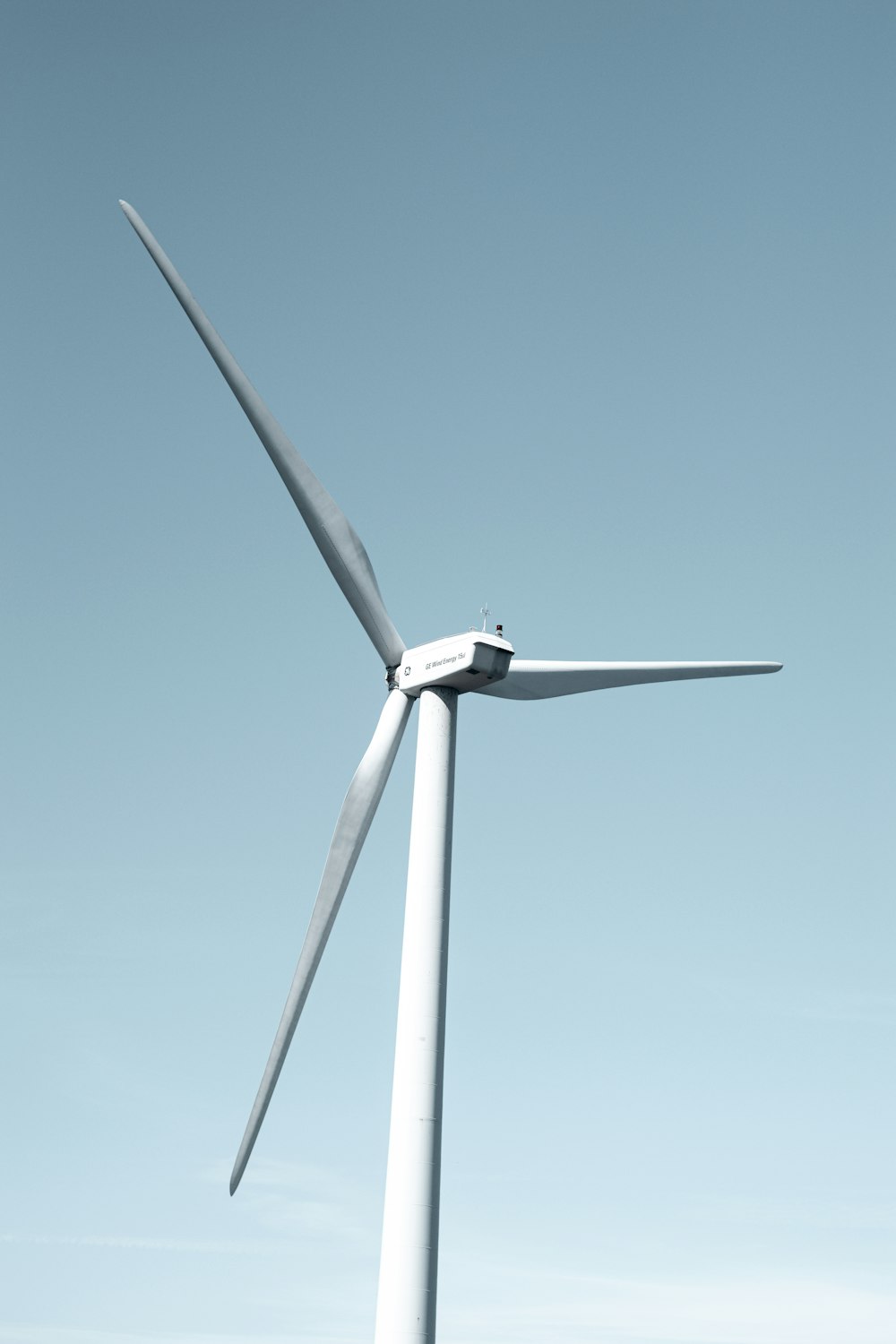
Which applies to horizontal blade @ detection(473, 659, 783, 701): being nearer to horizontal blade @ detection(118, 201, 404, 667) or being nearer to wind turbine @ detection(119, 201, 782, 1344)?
wind turbine @ detection(119, 201, 782, 1344)

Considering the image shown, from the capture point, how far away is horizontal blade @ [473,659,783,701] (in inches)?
1479

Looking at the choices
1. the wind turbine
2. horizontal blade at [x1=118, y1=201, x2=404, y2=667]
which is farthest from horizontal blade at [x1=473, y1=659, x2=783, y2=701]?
horizontal blade at [x1=118, y1=201, x2=404, y2=667]

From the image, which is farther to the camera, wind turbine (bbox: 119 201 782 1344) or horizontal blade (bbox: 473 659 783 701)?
horizontal blade (bbox: 473 659 783 701)

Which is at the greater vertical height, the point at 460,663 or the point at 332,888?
the point at 460,663

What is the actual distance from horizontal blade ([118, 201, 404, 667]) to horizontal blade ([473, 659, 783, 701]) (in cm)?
317

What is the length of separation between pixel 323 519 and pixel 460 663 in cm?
561

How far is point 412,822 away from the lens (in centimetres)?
3403

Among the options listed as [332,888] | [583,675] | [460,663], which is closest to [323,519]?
[460,663]

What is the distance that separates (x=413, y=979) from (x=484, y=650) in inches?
338

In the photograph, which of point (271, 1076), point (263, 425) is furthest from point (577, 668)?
point (271, 1076)

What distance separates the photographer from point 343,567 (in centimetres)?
3728

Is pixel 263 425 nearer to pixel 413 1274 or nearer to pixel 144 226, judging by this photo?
pixel 144 226

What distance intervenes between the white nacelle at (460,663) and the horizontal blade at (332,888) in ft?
4.84

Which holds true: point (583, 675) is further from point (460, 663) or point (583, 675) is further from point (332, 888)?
point (332, 888)
